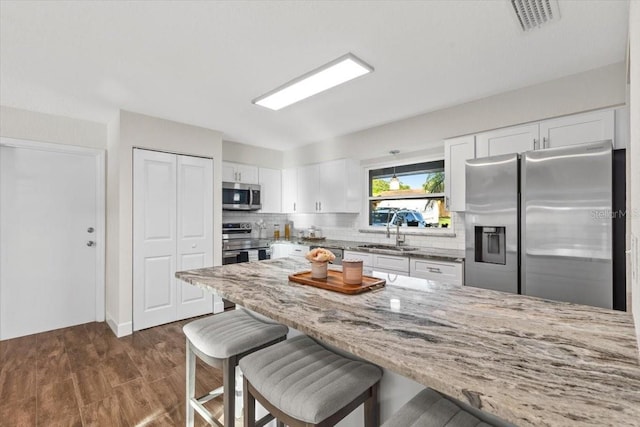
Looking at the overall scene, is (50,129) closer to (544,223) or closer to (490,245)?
(490,245)

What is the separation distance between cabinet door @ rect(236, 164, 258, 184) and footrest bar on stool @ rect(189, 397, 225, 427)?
3526 mm

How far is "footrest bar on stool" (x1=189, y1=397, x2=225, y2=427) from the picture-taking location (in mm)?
1522

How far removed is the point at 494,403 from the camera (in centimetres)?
60

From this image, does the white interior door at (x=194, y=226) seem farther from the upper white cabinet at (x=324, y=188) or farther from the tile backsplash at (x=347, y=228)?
the upper white cabinet at (x=324, y=188)

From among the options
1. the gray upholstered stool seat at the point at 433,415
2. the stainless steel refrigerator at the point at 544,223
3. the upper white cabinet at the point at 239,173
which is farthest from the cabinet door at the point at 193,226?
the gray upholstered stool seat at the point at 433,415

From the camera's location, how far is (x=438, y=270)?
3047mm

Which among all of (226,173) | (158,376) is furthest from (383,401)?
(226,173)

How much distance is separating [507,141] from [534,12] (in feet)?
4.24

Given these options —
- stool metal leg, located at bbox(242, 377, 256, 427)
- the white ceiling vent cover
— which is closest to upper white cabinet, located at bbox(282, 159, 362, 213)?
the white ceiling vent cover

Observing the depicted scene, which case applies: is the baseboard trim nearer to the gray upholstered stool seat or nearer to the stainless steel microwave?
the stainless steel microwave

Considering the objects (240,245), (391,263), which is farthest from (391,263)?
(240,245)

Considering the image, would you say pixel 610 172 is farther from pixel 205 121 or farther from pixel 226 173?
pixel 226 173

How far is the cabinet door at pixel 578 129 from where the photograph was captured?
2402 millimetres

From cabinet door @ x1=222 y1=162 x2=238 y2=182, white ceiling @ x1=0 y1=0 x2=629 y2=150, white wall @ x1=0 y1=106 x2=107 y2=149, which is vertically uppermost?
white ceiling @ x1=0 y1=0 x2=629 y2=150
